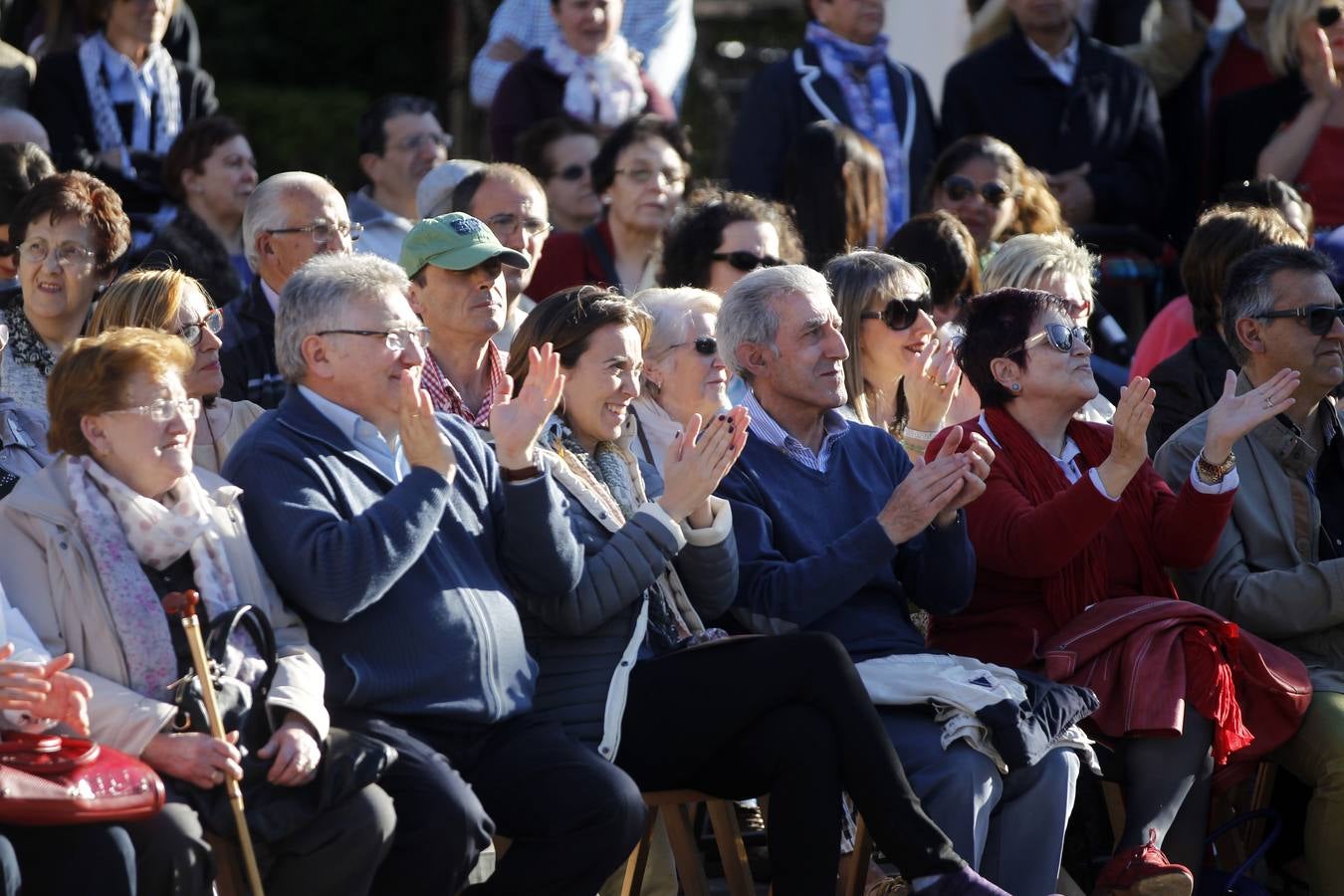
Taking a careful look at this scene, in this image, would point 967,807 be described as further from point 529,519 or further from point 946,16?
point 946,16

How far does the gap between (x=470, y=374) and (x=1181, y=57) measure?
5.07m

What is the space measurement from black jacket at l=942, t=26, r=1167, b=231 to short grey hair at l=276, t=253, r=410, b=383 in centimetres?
444

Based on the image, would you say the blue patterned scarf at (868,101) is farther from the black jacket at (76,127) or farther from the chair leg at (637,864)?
the chair leg at (637,864)

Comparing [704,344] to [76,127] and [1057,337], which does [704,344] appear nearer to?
[1057,337]

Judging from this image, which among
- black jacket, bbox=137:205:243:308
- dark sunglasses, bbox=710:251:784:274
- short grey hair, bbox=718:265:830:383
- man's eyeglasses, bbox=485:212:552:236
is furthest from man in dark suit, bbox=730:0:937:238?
short grey hair, bbox=718:265:830:383

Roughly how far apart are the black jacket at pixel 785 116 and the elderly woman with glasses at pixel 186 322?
326 cm

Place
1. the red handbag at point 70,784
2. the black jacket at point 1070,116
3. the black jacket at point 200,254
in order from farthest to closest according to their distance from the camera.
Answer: the black jacket at point 1070,116 < the black jacket at point 200,254 < the red handbag at point 70,784

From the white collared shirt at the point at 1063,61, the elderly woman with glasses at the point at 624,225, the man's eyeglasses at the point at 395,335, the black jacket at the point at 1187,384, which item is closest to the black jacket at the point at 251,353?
the man's eyeglasses at the point at 395,335

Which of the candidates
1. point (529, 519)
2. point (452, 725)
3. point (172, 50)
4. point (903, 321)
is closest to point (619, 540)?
point (529, 519)

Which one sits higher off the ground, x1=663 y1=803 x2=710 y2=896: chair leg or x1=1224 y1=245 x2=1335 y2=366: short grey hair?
x1=1224 y1=245 x2=1335 y2=366: short grey hair

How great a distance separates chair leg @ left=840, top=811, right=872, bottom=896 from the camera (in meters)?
4.71

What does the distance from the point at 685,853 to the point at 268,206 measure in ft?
8.27

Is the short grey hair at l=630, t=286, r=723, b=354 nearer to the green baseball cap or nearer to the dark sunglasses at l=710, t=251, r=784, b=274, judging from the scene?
the green baseball cap

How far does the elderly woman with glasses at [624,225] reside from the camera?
23.6ft
